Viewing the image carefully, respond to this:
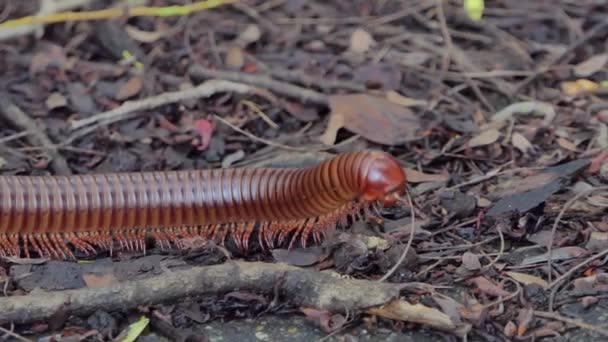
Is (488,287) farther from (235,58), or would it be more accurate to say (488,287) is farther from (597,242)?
(235,58)

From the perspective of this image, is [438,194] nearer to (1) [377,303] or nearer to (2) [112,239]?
(1) [377,303]

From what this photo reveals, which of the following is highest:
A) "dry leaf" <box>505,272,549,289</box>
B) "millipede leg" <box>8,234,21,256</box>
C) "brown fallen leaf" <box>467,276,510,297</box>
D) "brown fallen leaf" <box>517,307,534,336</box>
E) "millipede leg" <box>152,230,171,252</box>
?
"brown fallen leaf" <box>517,307,534,336</box>

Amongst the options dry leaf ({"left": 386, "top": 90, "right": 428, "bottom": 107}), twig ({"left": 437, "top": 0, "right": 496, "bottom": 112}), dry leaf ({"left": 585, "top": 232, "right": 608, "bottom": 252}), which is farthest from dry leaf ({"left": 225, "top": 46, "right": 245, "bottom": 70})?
dry leaf ({"left": 585, "top": 232, "right": 608, "bottom": 252})

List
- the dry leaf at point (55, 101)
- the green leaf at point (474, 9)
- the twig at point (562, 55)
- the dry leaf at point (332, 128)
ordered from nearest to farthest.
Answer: the dry leaf at point (332, 128) < the dry leaf at point (55, 101) < the twig at point (562, 55) < the green leaf at point (474, 9)

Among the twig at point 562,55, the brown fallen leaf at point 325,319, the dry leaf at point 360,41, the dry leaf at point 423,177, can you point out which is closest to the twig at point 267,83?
the dry leaf at point 360,41

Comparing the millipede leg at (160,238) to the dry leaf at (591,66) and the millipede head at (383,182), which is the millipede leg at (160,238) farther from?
the dry leaf at (591,66)

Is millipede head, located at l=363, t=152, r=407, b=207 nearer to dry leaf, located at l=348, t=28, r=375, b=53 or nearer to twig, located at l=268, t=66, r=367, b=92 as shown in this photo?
twig, located at l=268, t=66, r=367, b=92

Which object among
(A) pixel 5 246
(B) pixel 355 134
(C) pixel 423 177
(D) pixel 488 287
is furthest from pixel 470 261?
(A) pixel 5 246
